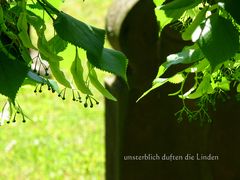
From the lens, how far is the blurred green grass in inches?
170

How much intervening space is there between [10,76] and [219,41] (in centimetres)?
30

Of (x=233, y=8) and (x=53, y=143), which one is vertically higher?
(x=53, y=143)

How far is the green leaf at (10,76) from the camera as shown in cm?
87

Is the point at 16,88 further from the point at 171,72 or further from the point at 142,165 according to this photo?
the point at 142,165

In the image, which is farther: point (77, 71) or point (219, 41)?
point (77, 71)

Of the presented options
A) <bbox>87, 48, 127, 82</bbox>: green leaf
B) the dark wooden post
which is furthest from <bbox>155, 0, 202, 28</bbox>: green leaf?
the dark wooden post

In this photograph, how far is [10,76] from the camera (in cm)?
87

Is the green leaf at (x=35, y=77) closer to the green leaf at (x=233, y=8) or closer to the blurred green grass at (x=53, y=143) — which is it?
the green leaf at (x=233, y=8)

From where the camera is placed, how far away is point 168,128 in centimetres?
253

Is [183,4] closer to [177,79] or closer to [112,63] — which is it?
[112,63]

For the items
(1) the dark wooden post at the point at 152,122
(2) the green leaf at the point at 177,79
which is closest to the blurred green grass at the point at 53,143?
(1) the dark wooden post at the point at 152,122

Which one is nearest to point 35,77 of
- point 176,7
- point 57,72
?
point 57,72

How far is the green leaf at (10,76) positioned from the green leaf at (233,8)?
29 centimetres

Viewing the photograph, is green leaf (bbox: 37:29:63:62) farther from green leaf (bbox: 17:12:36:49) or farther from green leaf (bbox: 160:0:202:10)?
green leaf (bbox: 160:0:202:10)
